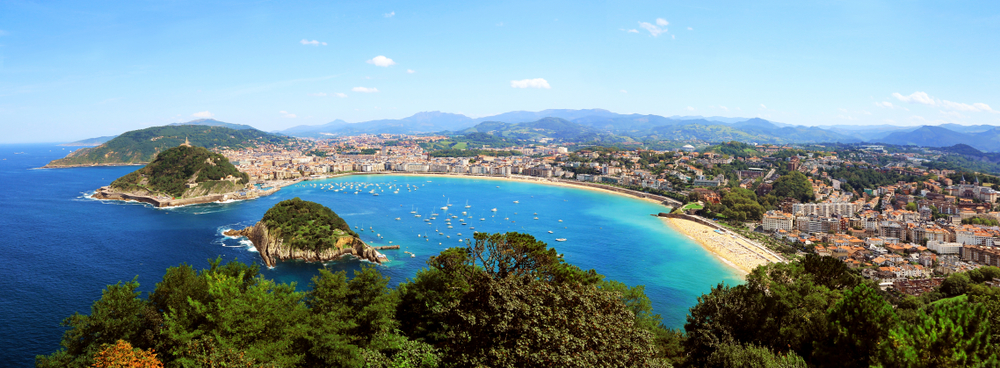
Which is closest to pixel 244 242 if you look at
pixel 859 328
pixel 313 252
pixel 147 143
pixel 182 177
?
pixel 313 252

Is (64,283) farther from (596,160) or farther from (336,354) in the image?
(596,160)

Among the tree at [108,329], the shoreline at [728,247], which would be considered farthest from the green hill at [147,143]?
the tree at [108,329]

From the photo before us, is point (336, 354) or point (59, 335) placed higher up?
point (336, 354)

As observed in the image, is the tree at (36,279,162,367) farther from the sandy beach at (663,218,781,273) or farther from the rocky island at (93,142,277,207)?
the rocky island at (93,142,277,207)

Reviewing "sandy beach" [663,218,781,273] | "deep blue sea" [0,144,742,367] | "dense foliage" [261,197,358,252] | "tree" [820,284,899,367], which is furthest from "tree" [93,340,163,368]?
"sandy beach" [663,218,781,273]

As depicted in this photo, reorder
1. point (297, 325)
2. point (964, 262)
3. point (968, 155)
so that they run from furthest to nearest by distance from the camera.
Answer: point (968, 155) < point (964, 262) < point (297, 325)

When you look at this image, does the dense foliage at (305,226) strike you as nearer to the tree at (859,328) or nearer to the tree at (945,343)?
the tree at (859,328)

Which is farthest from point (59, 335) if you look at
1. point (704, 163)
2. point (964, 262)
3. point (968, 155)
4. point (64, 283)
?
point (968, 155)
